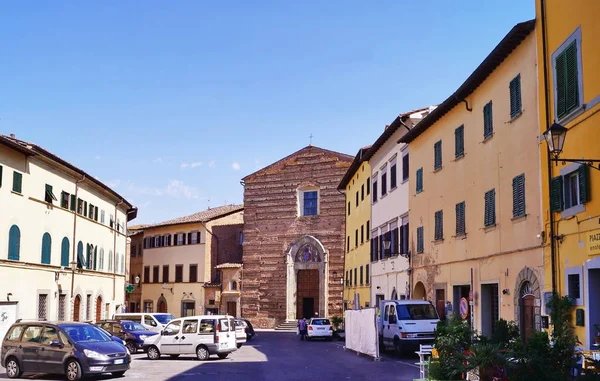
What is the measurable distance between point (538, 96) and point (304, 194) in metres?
39.6

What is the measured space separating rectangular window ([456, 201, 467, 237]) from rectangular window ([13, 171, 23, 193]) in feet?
56.4

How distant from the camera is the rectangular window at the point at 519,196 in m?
18.7

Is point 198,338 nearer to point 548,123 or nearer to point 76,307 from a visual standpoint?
point 548,123

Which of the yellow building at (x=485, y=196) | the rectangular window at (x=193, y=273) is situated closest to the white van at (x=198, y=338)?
the yellow building at (x=485, y=196)

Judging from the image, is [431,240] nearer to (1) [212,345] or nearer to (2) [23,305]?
(1) [212,345]

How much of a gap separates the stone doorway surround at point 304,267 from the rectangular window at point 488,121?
110 feet

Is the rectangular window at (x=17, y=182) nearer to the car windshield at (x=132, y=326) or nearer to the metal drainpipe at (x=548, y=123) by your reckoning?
the car windshield at (x=132, y=326)

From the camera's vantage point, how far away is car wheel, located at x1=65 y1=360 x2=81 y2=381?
57.4 ft

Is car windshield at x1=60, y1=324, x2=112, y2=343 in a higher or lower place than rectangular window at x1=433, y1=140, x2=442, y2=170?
lower

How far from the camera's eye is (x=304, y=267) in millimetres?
55719

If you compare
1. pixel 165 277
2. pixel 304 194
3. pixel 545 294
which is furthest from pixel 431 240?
pixel 165 277

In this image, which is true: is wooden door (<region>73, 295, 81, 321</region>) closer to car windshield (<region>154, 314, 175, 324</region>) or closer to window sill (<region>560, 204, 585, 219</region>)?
car windshield (<region>154, 314, 175, 324</region>)

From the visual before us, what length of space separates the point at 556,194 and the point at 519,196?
256cm

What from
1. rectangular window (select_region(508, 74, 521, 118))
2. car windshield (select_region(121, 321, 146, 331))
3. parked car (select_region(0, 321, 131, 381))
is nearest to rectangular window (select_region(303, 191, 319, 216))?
car windshield (select_region(121, 321, 146, 331))
